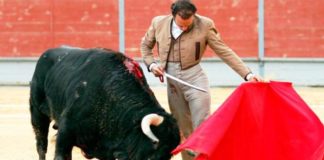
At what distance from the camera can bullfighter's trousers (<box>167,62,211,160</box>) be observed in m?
5.99

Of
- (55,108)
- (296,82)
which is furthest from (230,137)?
(296,82)

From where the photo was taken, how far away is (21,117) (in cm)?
1069

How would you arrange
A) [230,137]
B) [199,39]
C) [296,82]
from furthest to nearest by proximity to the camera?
1. [296,82]
2. [199,39]
3. [230,137]

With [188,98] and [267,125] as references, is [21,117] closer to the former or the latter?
[188,98]

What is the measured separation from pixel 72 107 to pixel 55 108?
0.52 metres

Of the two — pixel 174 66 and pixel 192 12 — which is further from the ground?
pixel 192 12

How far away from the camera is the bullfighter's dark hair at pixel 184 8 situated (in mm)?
5581

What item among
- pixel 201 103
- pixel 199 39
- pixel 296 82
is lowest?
pixel 296 82

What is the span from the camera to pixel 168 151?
4969 mm

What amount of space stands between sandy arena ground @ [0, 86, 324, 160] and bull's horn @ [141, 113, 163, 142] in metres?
1.54

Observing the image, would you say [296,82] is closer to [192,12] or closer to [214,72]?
[214,72]

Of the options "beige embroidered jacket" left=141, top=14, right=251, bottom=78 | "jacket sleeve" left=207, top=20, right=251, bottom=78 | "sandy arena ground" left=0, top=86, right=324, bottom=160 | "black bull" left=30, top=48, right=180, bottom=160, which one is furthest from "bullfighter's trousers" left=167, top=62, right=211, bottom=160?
"sandy arena ground" left=0, top=86, right=324, bottom=160

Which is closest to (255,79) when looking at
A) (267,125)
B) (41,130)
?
(267,125)

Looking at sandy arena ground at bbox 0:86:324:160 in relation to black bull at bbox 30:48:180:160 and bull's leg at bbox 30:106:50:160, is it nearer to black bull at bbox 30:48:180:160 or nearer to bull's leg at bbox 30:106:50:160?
bull's leg at bbox 30:106:50:160
